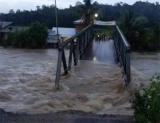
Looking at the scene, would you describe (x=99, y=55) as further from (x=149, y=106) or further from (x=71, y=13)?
(x=71, y=13)

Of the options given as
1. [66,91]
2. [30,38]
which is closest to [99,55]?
[30,38]

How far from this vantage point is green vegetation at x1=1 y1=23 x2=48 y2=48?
21359 millimetres

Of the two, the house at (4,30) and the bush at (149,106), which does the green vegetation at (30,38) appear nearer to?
the house at (4,30)

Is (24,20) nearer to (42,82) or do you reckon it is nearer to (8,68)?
(8,68)

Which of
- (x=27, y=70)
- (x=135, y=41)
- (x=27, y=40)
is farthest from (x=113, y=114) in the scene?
(x=135, y=41)

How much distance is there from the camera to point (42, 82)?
359 inches

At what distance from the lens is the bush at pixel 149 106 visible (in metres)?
4.62

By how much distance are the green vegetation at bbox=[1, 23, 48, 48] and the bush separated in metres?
16.3

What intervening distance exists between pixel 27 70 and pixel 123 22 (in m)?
17.9

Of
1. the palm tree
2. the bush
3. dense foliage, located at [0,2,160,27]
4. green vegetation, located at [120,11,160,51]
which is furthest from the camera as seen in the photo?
the palm tree

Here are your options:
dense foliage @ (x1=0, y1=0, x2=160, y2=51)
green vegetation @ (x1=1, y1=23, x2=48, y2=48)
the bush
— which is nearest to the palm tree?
dense foliage @ (x1=0, y1=0, x2=160, y2=51)

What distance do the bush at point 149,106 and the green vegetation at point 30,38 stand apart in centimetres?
1632

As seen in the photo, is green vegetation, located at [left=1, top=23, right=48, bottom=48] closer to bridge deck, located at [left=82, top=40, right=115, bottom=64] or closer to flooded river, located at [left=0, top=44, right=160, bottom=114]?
bridge deck, located at [left=82, top=40, right=115, bottom=64]

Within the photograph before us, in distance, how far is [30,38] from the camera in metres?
21.4
